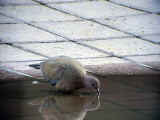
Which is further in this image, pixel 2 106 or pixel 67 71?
pixel 67 71

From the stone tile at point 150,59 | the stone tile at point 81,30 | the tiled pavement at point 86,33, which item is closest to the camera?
the stone tile at point 150,59

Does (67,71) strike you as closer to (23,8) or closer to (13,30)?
(13,30)

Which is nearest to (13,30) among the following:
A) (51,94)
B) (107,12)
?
(107,12)

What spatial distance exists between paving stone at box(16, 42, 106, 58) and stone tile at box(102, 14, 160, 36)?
1043 millimetres

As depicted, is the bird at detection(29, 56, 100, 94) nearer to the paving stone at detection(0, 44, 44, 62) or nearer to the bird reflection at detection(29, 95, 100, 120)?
the bird reflection at detection(29, 95, 100, 120)

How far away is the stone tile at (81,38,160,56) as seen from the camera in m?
6.97

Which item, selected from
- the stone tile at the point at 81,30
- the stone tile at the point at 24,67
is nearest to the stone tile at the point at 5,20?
the stone tile at the point at 81,30

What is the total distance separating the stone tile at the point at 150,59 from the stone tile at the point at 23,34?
1219 millimetres

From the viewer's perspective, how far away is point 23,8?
28.7 feet

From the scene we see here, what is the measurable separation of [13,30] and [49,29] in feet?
1.73

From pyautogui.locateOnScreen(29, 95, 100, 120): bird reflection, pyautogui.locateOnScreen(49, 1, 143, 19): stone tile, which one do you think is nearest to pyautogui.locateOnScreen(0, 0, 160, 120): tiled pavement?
pyautogui.locateOnScreen(49, 1, 143, 19): stone tile

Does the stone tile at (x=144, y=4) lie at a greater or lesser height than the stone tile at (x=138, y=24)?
greater

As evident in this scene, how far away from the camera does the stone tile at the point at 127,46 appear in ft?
22.9

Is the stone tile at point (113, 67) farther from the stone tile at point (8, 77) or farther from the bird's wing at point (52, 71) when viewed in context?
the stone tile at point (8, 77)
